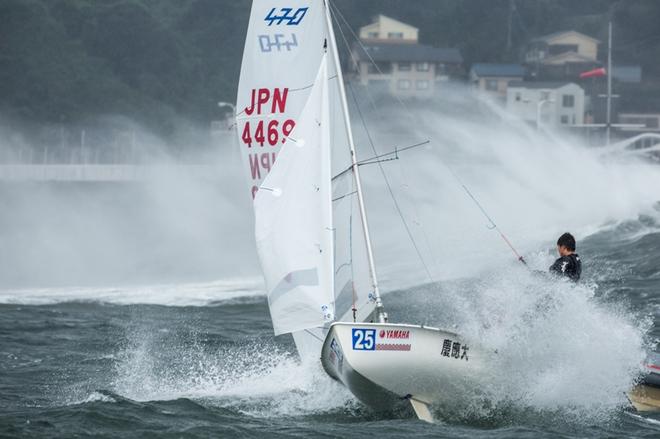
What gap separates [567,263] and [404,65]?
183 ft

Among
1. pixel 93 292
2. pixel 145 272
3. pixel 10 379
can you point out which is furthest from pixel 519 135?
pixel 10 379

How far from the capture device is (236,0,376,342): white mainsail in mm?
12547

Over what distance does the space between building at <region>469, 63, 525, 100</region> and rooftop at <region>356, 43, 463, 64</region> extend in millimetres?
1263

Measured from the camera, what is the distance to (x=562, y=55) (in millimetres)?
70688

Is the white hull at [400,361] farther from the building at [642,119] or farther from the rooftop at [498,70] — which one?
the rooftop at [498,70]

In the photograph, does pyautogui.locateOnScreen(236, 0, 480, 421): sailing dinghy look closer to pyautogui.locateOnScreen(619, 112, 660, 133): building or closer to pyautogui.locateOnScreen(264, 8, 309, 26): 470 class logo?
pyautogui.locateOnScreen(264, 8, 309, 26): 470 class logo

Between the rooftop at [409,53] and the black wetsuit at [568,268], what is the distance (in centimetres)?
5414

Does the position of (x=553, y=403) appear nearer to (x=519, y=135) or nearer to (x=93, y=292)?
(x=93, y=292)

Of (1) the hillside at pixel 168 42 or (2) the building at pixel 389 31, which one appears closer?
(1) the hillside at pixel 168 42

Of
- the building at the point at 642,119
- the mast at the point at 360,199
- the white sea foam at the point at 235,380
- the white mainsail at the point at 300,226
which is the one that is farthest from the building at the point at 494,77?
the white mainsail at the point at 300,226

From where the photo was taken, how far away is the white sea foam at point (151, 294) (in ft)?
76.5

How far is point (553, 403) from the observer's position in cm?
1195

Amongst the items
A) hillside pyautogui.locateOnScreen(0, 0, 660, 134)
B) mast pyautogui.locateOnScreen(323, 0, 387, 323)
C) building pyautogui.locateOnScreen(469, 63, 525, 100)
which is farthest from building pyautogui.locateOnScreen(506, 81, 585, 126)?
mast pyautogui.locateOnScreen(323, 0, 387, 323)

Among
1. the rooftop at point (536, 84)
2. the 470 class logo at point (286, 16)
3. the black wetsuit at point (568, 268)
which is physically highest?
the rooftop at point (536, 84)
